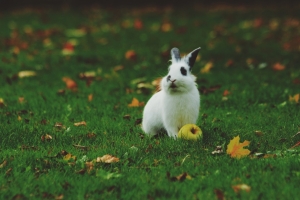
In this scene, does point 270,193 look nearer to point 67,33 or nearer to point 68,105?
point 68,105

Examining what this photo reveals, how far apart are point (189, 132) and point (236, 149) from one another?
1.59ft

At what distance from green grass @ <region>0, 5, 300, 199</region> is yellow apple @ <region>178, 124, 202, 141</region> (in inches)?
2.6

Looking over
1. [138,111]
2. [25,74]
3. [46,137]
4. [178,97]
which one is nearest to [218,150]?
[178,97]

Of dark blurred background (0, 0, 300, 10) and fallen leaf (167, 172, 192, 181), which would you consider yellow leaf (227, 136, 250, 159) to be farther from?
dark blurred background (0, 0, 300, 10)

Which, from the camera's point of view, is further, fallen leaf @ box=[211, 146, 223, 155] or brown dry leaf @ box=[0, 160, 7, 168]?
fallen leaf @ box=[211, 146, 223, 155]

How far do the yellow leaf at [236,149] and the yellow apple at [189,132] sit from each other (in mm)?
385

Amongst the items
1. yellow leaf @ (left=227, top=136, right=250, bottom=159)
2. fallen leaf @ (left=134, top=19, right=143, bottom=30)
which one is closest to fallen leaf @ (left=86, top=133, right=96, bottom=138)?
yellow leaf @ (left=227, top=136, right=250, bottom=159)

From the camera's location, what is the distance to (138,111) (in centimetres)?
597

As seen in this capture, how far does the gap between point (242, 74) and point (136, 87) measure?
161cm

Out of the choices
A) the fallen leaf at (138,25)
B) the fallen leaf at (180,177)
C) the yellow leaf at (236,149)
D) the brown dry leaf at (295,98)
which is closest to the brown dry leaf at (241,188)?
the fallen leaf at (180,177)

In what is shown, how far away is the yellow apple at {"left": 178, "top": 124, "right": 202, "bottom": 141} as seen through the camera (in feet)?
14.9

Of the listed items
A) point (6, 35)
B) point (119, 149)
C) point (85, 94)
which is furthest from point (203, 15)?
point (119, 149)

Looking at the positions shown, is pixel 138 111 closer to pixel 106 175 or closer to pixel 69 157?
pixel 69 157

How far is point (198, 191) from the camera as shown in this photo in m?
3.55
